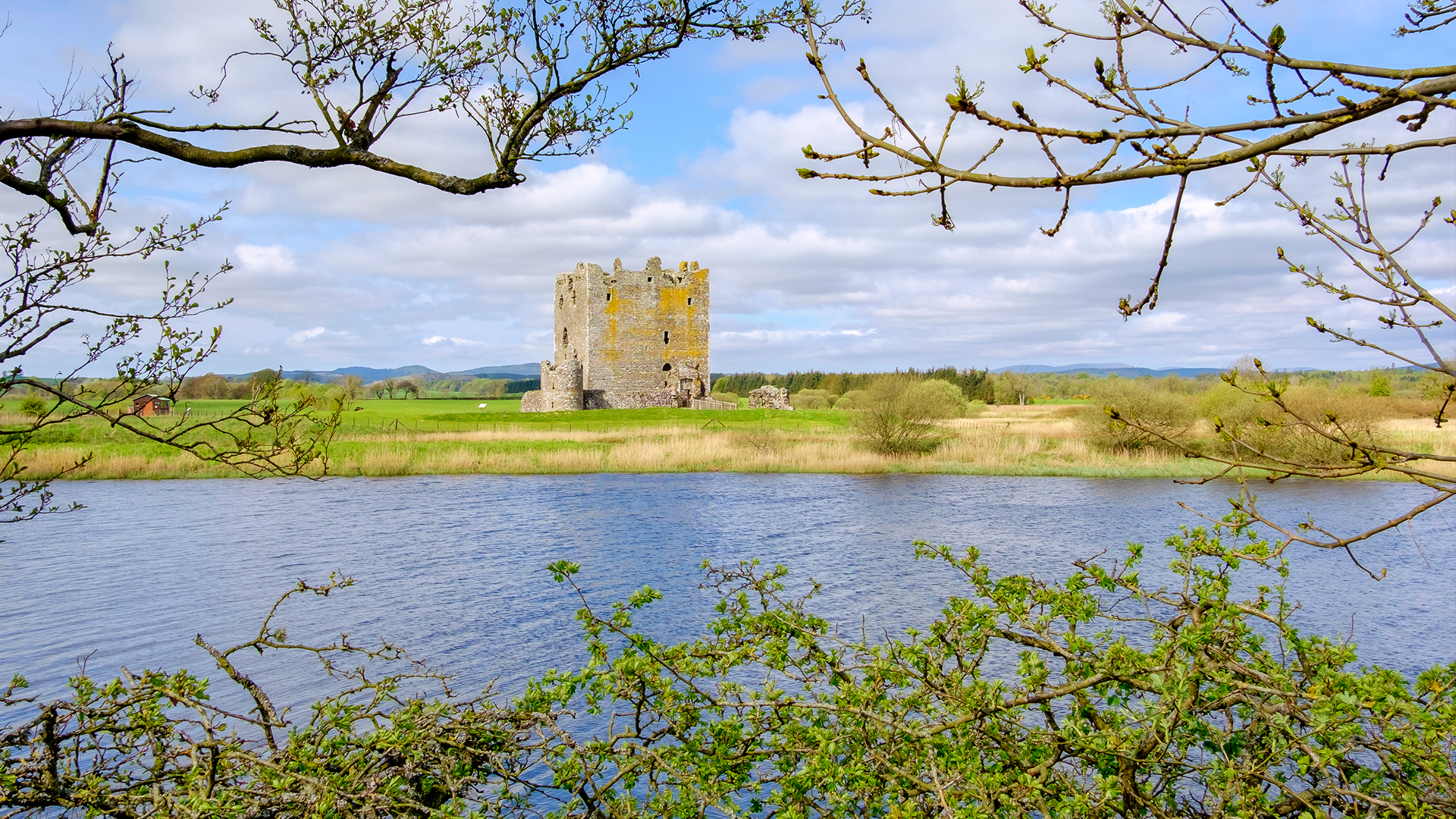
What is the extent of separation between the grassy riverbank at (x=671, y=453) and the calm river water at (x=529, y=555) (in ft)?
4.69

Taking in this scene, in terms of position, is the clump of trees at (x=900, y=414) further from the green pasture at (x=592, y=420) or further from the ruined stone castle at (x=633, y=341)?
the ruined stone castle at (x=633, y=341)

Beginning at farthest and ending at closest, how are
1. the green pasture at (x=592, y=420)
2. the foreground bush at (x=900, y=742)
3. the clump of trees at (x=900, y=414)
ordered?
the green pasture at (x=592, y=420) → the clump of trees at (x=900, y=414) → the foreground bush at (x=900, y=742)

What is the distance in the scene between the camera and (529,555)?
14.4 metres

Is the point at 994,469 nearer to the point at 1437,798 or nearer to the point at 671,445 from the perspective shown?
the point at 671,445

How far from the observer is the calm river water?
31.4ft

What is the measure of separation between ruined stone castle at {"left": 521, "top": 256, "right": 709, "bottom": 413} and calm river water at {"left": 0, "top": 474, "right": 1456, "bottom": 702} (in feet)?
67.5

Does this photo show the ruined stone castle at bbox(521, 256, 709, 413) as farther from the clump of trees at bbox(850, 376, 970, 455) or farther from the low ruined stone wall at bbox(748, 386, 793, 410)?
the clump of trees at bbox(850, 376, 970, 455)

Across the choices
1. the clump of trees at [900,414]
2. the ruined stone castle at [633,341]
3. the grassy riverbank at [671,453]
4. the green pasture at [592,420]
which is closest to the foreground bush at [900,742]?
the grassy riverbank at [671,453]

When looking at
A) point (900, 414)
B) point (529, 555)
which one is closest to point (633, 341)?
point (900, 414)

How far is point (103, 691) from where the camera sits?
140 inches

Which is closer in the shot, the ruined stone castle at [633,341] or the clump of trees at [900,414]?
the clump of trees at [900,414]

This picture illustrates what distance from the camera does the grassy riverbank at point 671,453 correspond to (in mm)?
25406

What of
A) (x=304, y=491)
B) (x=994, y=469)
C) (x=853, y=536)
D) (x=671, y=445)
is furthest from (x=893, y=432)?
(x=304, y=491)

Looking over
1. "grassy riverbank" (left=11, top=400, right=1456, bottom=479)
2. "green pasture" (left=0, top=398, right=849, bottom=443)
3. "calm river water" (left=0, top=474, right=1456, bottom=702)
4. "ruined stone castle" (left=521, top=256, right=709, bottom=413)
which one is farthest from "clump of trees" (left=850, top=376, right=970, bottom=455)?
"ruined stone castle" (left=521, top=256, right=709, bottom=413)
